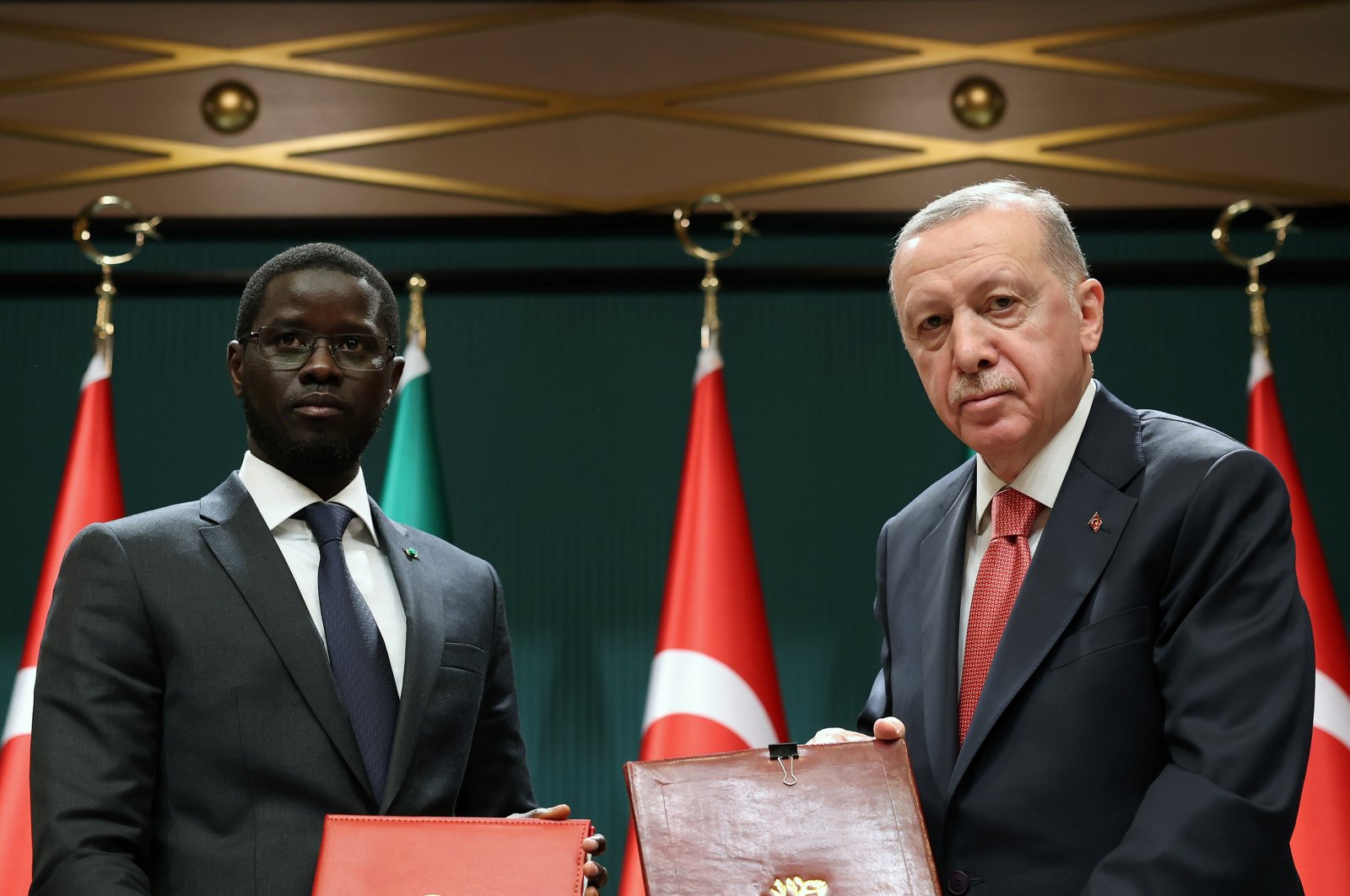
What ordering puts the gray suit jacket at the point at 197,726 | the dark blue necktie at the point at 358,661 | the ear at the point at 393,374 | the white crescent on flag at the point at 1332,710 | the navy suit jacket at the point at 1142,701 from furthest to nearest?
the white crescent on flag at the point at 1332,710 → the ear at the point at 393,374 → the dark blue necktie at the point at 358,661 → the gray suit jacket at the point at 197,726 → the navy suit jacket at the point at 1142,701

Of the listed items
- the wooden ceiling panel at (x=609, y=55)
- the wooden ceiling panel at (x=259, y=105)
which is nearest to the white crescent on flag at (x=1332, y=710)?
the wooden ceiling panel at (x=609, y=55)

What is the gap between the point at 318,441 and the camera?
206 centimetres

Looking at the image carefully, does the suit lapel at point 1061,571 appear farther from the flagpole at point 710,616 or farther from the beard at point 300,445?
the flagpole at point 710,616

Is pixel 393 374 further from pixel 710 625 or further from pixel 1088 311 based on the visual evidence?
pixel 710 625

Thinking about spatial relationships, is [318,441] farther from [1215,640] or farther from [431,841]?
[1215,640]

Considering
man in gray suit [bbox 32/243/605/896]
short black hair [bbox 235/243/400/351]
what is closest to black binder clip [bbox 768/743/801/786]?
man in gray suit [bbox 32/243/605/896]

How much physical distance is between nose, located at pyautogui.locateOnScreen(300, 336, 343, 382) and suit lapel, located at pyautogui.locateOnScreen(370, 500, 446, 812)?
0.25m

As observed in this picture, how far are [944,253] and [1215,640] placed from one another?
62 centimetres

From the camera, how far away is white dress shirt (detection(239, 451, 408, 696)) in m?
2.05

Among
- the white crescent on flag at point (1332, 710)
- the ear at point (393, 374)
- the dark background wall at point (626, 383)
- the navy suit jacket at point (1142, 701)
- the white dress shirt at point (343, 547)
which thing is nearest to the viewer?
the navy suit jacket at point (1142, 701)

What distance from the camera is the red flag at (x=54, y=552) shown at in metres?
2.99

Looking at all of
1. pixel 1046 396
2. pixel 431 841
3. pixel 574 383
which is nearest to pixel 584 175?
pixel 574 383

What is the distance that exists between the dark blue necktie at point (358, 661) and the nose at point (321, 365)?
23cm

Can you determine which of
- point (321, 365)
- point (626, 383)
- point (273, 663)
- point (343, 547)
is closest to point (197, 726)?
point (273, 663)
